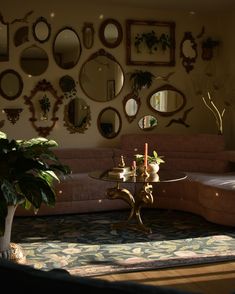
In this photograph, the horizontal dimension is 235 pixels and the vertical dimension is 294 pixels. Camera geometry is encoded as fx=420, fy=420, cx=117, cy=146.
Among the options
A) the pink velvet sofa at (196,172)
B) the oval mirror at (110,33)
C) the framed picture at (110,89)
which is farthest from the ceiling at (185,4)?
the pink velvet sofa at (196,172)

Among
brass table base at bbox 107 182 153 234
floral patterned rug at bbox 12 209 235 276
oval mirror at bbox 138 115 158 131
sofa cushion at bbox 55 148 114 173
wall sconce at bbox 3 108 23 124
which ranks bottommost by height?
floral patterned rug at bbox 12 209 235 276

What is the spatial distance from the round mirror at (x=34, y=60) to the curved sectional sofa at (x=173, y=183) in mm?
1090

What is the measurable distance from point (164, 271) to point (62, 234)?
1.28 metres

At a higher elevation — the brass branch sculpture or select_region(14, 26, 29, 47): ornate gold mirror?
select_region(14, 26, 29, 47): ornate gold mirror

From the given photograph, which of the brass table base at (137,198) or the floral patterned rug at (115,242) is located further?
the brass table base at (137,198)

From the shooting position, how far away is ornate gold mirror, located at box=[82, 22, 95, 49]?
5.59 meters

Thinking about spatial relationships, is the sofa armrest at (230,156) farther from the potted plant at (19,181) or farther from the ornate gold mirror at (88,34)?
the potted plant at (19,181)

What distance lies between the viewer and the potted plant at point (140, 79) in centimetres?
576

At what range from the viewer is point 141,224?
4.11 meters

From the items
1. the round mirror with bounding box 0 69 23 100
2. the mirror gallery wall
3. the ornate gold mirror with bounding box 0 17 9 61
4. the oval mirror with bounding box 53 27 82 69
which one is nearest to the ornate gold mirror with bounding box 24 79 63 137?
the mirror gallery wall

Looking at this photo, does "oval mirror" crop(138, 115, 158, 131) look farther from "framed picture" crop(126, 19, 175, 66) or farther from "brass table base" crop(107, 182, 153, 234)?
"brass table base" crop(107, 182, 153, 234)

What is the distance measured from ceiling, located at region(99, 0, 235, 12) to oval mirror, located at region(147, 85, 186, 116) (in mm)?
1090

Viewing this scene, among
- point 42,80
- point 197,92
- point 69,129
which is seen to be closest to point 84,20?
point 42,80

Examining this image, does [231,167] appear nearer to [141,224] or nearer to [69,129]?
[141,224]
